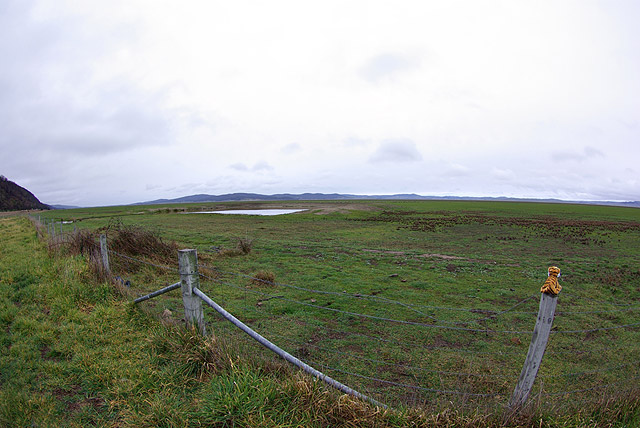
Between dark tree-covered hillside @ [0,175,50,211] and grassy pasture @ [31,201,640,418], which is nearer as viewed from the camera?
grassy pasture @ [31,201,640,418]

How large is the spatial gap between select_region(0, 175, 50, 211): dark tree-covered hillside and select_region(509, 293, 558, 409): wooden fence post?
133944 millimetres

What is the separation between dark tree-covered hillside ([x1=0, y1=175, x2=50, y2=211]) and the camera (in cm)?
10020

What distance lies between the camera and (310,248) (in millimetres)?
17469

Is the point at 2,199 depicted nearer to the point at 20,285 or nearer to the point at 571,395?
the point at 20,285

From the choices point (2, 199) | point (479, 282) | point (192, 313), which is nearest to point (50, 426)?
point (192, 313)

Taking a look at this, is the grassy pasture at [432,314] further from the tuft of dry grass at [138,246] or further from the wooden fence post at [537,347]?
the tuft of dry grass at [138,246]

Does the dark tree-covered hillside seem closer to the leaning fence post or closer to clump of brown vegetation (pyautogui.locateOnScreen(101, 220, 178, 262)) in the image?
clump of brown vegetation (pyautogui.locateOnScreen(101, 220, 178, 262))

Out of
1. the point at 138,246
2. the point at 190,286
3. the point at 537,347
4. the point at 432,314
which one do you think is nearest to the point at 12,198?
the point at 138,246

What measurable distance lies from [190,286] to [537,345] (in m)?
4.41

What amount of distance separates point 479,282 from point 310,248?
8.90 m

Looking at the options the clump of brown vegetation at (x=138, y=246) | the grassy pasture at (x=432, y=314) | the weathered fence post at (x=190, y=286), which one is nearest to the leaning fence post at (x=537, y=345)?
the grassy pasture at (x=432, y=314)

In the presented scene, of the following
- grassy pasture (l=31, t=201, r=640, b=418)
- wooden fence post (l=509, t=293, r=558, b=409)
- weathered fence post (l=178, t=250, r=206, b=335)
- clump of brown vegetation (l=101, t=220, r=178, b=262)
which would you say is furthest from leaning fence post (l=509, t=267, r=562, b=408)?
clump of brown vegetation (l=101, t=220, r=178, b=262)

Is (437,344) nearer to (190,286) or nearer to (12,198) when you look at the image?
(190,286)

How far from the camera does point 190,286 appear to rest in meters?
4.60
